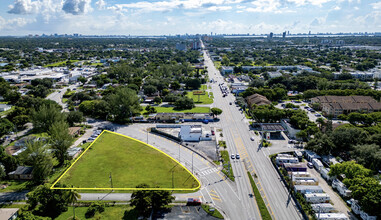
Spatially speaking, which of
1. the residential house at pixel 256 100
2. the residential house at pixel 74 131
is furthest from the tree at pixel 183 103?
the residential house at pixel 74 131

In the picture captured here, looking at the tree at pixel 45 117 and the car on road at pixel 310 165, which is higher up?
the tree at pixel 45 117

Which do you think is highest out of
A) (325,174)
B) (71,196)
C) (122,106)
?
(122,106)

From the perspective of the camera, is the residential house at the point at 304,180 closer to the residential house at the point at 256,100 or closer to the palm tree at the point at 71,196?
the palm tree at the point at 71,196

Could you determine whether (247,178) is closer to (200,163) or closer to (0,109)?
(200,163)


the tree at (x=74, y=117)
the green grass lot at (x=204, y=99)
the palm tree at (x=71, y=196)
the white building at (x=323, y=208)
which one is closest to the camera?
the palm tree at (x=71, y=196)

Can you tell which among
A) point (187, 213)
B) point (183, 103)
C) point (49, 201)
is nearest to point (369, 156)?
point (187, 213)

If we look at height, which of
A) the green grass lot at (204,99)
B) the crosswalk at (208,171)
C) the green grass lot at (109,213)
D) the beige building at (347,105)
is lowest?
the green grass lot at (109,213)

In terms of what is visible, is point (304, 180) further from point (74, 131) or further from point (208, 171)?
point (74, 131)
